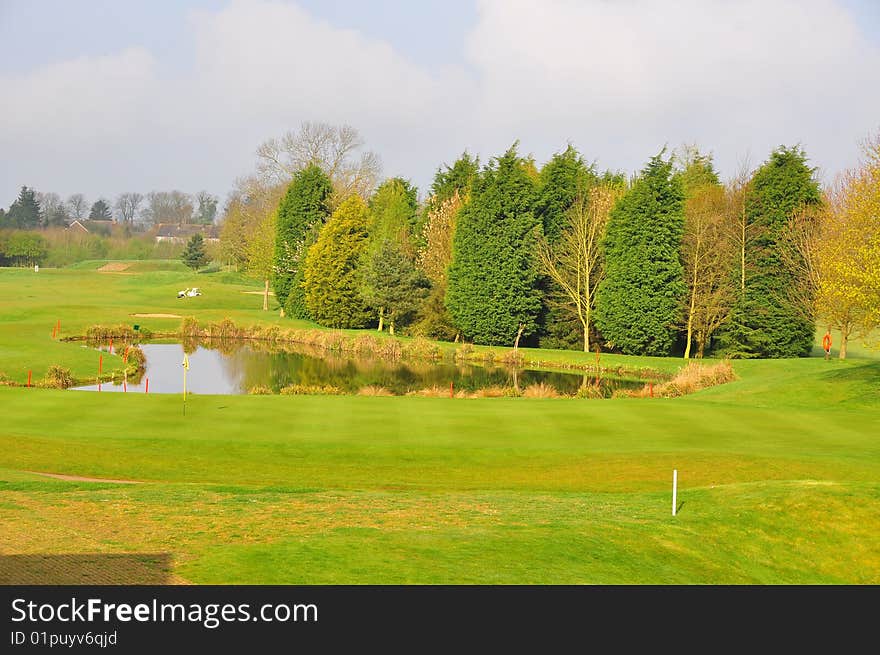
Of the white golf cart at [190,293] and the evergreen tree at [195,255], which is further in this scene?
the evergreen tree at [195,255]

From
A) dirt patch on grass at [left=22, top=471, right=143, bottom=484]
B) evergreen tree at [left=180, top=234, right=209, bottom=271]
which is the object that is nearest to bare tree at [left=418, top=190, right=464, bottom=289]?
dirt patch on grass at [left=22, top=471, right=143, bottom=484]

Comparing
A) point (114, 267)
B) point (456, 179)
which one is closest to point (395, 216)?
point (456, 179)

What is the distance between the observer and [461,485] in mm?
22031

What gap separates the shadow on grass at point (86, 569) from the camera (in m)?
11.4

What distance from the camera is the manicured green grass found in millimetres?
13586

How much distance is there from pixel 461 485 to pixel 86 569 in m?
11.3

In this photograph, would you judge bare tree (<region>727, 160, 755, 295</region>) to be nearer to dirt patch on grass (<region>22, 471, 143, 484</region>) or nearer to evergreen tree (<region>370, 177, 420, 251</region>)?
evergreen tree (<region>370, 177, 420, 251</region>)

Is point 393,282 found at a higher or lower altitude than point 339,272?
lower

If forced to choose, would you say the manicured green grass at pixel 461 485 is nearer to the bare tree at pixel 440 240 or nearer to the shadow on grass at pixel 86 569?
the shadow on grass at pixel 86 569

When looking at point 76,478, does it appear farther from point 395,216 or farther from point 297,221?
point 297,221

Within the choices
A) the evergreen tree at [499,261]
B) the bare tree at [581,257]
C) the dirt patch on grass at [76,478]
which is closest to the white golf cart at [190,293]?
the evergreen tree at [499,261]

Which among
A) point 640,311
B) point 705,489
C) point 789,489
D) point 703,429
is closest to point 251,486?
point 705,489

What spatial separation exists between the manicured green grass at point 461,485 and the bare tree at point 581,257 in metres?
22.2

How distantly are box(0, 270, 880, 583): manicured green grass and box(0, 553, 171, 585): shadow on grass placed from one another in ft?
1.33
